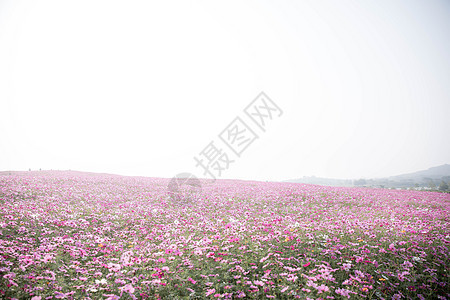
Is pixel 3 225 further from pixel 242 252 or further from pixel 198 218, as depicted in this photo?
pixel 242 252

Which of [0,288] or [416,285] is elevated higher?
[0,288]

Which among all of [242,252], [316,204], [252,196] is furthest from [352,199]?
[242,252]

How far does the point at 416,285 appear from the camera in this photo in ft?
19.6

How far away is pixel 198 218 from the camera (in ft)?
40.6

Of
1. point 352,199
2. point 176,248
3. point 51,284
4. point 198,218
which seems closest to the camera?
point 51,284

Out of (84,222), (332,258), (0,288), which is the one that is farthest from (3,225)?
(332,258)

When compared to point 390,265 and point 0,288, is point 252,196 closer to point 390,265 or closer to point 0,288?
point 390,265

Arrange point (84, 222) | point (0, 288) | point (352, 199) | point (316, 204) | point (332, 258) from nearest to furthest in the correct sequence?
point (0, 288), point (332, 258), point (84, 222), point (316, 204), point (352, 199)

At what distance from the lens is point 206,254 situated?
721 centimetres

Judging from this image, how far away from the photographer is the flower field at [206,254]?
17.9 ft

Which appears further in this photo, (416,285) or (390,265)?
(390,265)

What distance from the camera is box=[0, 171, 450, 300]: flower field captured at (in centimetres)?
546

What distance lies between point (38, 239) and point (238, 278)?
826 centimetres

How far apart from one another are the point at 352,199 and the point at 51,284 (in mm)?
20172
